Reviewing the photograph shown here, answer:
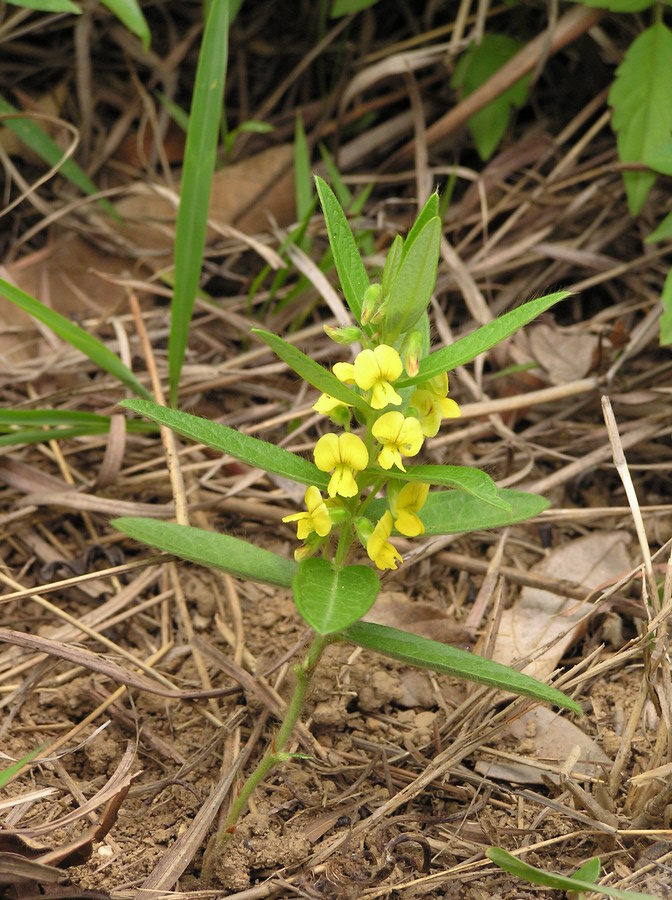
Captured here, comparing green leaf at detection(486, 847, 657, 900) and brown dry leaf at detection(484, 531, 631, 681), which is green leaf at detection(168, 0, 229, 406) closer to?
brown dry leaf at detection(484, 531, 631, 681)

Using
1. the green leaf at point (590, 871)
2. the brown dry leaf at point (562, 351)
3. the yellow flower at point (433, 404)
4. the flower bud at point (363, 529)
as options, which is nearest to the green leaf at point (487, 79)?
the brown dry leaf at point (562, 351)

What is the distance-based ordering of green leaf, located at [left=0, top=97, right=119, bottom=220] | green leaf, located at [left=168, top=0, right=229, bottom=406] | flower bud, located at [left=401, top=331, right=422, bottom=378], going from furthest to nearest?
green leaf, located at [left=0, top=97, right=119, bottom=220] < green leaf, located at [left=168, top=0, right=229, bottom=406] < flower bud, located at [left=401, top=331, right=422, bottom=378]

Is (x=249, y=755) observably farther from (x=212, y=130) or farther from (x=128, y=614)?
(x=212, y=130)

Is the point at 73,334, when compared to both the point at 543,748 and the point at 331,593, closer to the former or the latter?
the point at 331,593

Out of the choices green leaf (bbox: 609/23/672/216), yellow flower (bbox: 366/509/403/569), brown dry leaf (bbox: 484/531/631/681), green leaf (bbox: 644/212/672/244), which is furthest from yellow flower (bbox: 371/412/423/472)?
green leaf (bbox: 609/23/672/216)

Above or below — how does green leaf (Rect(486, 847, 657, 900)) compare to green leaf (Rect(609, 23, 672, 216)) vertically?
below
